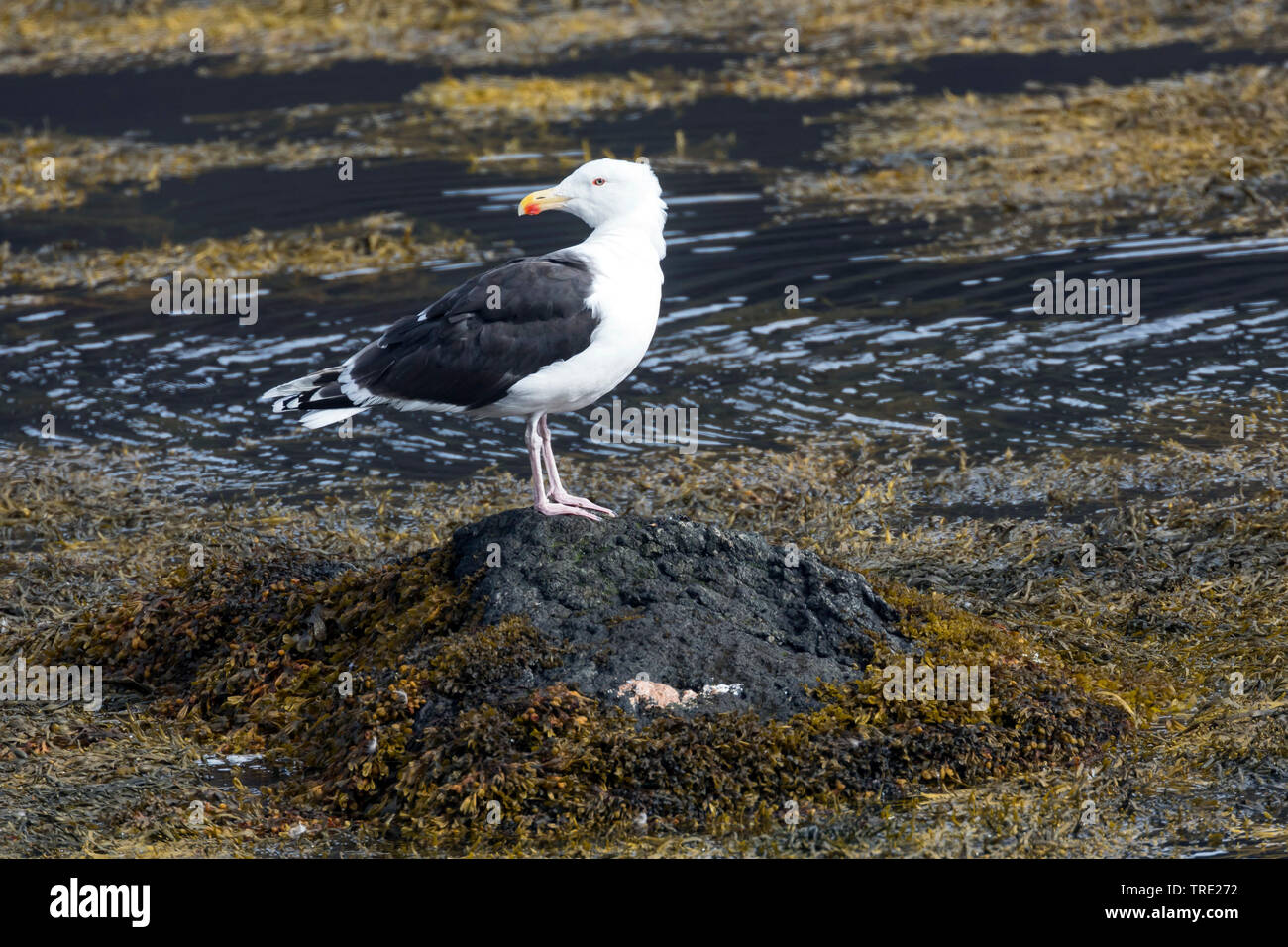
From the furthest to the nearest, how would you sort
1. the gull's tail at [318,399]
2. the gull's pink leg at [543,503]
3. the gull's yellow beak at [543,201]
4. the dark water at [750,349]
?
1. the dark water at [750,349]
2. the gull's yellow beak at [543,201]
3. the gull's tail at [318,399]
4. the gull's pink leg at [543,503]

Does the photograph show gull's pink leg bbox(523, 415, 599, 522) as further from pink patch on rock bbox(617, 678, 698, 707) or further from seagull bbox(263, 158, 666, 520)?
pink patch on rock bbox(617, 678, 698, 707)

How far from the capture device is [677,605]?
6.45 meters

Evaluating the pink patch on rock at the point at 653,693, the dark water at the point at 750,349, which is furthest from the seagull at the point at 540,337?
the dark water at the point at 750,349

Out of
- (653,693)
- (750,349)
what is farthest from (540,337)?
(750,349)

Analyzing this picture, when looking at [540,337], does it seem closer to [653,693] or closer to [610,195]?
[610,195]

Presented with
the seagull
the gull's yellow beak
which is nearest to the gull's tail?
the seagull

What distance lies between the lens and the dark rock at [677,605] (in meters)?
6.18

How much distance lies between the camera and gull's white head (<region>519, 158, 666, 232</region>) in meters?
7.01

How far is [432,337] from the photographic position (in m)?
7.03

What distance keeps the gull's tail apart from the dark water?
3168mm

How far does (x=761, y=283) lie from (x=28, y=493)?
663 cm

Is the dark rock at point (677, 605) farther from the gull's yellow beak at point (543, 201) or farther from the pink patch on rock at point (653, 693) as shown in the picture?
the gull's yellow beak at point (543, 201)

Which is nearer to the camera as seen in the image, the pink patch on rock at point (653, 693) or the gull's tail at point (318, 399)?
the pink patch on rock at point (653, 693)
